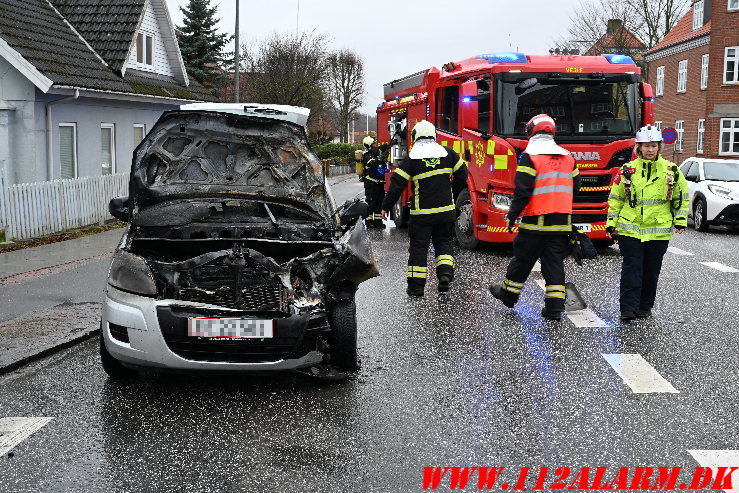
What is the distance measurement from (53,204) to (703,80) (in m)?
36.8

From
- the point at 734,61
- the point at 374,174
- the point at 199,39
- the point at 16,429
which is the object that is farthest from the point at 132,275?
the point at 734,61

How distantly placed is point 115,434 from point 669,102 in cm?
4971

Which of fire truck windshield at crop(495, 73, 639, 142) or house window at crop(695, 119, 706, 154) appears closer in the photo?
fire truck windshield at crop(495, 73, 639, 142)

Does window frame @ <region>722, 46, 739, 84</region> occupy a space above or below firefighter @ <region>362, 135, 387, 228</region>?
above

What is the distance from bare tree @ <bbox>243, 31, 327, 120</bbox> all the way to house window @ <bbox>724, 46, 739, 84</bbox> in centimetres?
2123

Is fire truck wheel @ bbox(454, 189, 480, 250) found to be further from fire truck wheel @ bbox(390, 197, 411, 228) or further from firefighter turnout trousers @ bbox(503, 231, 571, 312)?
firefighter turnout trousers @ bbox(503, 231, 571, 312)

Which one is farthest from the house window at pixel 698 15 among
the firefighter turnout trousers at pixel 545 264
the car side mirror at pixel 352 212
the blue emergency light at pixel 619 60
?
the car side mirror at pixel 352 212

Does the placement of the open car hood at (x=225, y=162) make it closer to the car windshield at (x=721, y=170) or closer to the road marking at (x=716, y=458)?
the road marking at (x=716, y=458)

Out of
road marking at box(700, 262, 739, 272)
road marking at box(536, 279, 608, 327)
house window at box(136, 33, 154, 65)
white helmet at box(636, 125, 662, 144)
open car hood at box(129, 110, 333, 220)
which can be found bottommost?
road marking at box(700, 262, 739, 272)

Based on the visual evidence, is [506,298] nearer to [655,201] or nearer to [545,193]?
[545,193]

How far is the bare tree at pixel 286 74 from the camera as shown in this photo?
156 ft

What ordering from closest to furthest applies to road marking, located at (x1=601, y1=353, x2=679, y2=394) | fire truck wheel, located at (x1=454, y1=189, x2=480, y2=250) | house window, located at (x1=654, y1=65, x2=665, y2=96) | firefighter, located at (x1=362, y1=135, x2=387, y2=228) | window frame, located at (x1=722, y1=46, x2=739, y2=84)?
road marking, located at (x1=601, y1=353, x2=679, y2=394)
fire truck wheel, located at (x1=454, y1=189, x2=480, y2=250)
firefighter, located at (x1=362, y1=135, x2=387, y2=228)
window frame, located at (x1=722, y1=46, x2=739, y2=84)
house window, located at (x1=654, y1=65, x2=665, y2=96)

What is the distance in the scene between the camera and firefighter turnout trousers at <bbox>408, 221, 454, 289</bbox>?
952cm

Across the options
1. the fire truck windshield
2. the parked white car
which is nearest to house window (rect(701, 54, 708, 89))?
the parked white car
